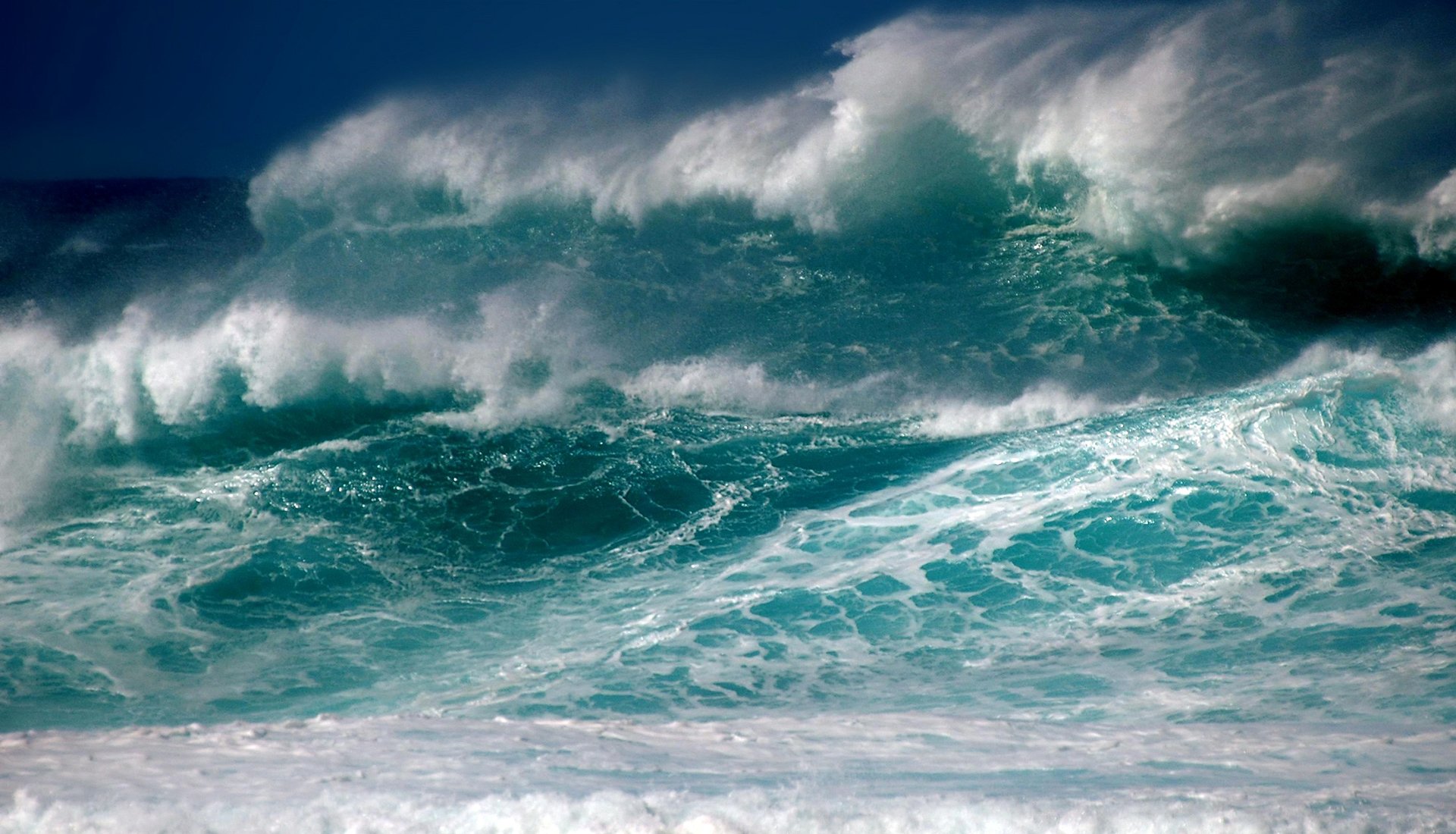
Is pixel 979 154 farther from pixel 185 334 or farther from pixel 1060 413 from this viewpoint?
pixel 185 334

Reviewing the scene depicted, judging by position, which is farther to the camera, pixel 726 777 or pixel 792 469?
pixel 792 469

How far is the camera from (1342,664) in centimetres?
504

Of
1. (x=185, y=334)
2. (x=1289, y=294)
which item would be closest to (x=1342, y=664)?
(x=1289, y=294)

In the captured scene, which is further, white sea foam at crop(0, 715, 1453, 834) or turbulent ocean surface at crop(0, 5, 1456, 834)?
turbulent ocean surface at crop(0, 5, 1456, 834)

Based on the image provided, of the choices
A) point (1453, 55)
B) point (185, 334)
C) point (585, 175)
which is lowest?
point (185, 334)

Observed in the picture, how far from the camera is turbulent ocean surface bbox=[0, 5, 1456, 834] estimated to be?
427cm

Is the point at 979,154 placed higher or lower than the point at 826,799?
higher

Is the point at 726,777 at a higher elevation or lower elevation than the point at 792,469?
lower

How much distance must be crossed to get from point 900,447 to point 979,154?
9.52ft

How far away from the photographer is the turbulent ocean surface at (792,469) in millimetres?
4266

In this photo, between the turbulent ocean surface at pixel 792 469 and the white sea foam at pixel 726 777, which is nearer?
the white sea foam at pixel 726 777

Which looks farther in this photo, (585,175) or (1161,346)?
(585,175)

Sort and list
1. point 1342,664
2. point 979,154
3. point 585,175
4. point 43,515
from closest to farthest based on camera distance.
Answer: point 1342,664 < point 43,515 < point 979,154 < point 585,175

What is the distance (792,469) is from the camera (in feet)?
20.5
